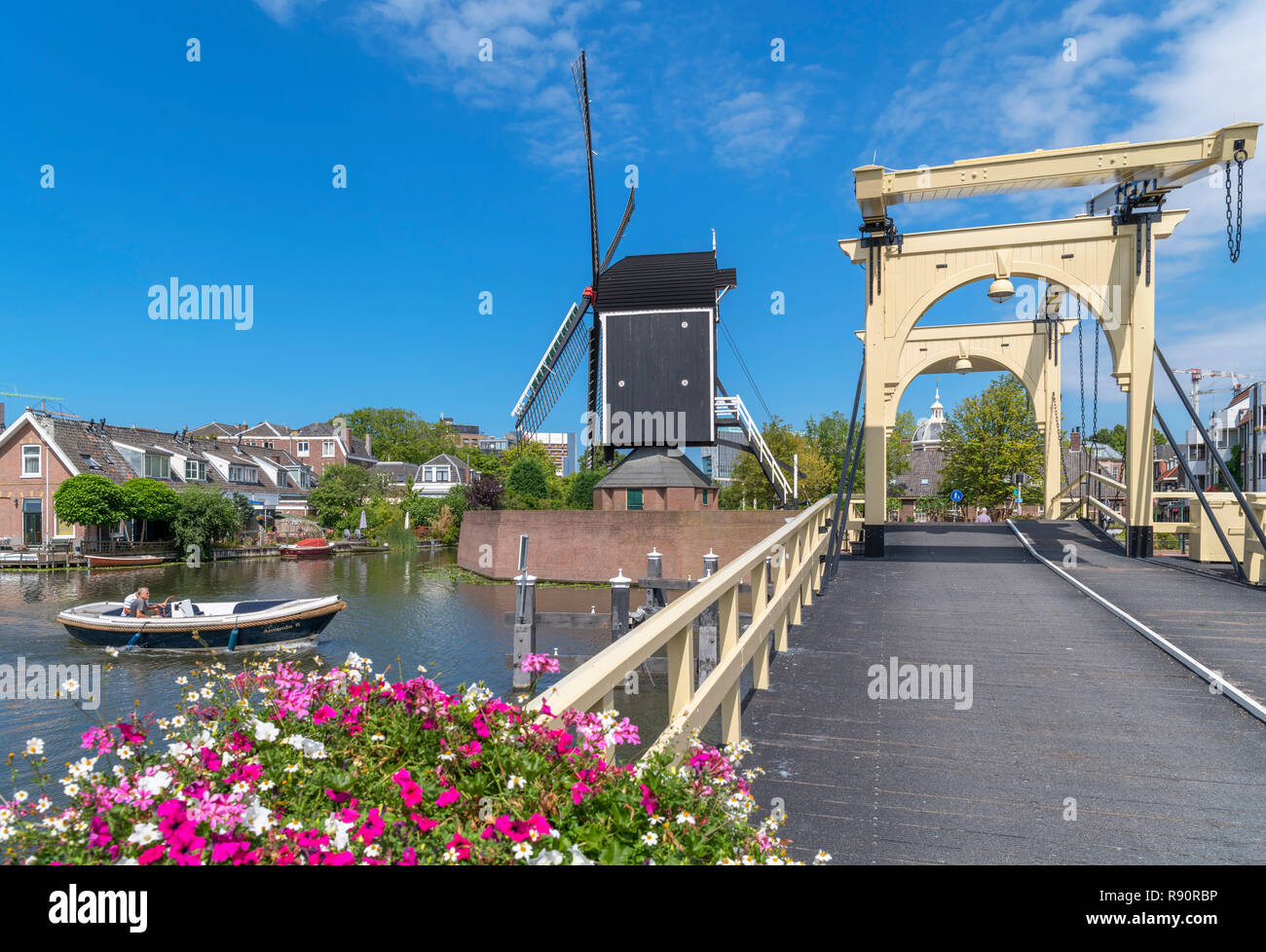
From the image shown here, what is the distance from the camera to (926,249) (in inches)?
450

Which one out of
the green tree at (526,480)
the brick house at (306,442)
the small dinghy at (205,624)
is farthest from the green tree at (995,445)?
the brick house at (306,442)

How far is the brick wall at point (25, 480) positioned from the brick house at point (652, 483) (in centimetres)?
3249

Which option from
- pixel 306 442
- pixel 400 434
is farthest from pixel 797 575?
pixel 400 434

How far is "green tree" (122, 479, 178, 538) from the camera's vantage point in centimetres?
4072

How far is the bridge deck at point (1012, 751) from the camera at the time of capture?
9.68 feet

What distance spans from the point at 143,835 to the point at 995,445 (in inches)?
1465

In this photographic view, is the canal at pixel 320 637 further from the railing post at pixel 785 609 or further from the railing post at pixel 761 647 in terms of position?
the railing post at pixel 785 609

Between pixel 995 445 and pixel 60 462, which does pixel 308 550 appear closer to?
pixel 60 462

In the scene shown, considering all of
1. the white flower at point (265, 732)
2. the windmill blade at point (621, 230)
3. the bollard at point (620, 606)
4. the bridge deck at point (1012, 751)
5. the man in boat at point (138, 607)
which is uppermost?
the windmill blade at point (621, 230)

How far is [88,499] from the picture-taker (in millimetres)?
39125

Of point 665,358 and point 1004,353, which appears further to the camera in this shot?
point 665,358
